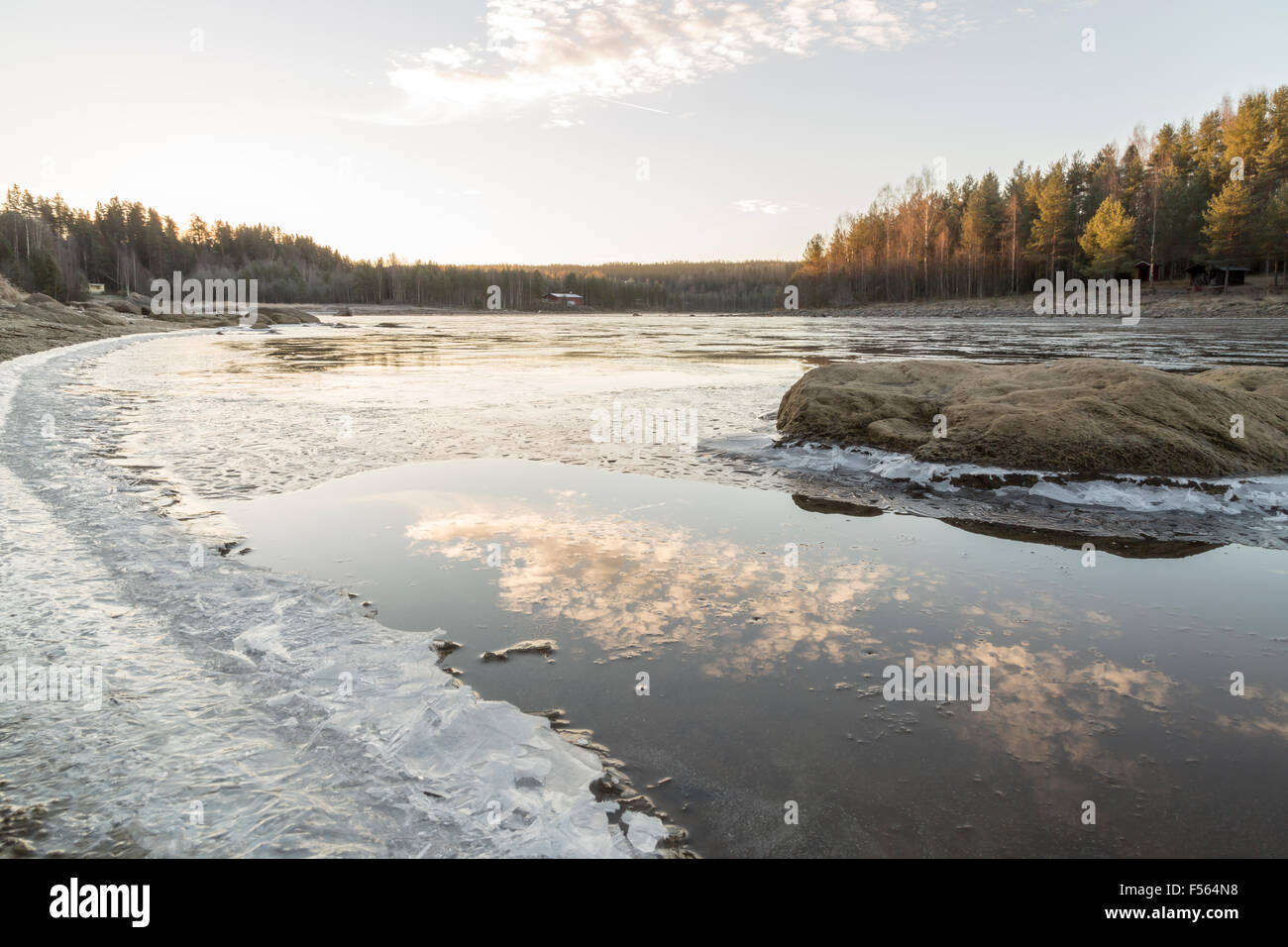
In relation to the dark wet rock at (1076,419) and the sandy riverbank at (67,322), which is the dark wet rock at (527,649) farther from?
the sandy riverbank at (67,322)

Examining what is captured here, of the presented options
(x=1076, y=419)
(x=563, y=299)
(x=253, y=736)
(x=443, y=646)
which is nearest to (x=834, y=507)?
(x=1076, y=419)

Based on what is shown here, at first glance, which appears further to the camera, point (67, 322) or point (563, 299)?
point (563, 299)

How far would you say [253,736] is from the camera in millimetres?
2783

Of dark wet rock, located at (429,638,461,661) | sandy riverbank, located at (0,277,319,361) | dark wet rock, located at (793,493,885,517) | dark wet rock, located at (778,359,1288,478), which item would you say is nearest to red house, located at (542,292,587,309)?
sandy riverbank, located at (0,277,319,361)

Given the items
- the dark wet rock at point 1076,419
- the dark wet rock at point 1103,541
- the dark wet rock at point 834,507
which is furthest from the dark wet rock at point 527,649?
the dark wet rock at point 1076,419

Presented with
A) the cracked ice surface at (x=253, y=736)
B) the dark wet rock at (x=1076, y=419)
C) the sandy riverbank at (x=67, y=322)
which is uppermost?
the sandy riverbank at (x=67, y=322)

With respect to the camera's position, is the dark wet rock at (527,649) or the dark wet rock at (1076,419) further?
the dark wet rock at (1076,419)

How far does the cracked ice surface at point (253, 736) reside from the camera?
7.42 ft

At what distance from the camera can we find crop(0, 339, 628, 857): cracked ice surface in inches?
89.0

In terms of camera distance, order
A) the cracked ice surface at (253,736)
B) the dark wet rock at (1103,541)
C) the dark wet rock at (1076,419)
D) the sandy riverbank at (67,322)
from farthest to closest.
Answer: the sandy riverbank at (67,322), the dark wet rock at (1076,419), the dark wet rock at (1103,541), the cracked ice surface at (253,736)

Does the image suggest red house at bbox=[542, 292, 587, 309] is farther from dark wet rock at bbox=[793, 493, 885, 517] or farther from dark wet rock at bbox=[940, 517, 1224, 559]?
dark wet rock at bbox=[940, 517, 1224, 559]

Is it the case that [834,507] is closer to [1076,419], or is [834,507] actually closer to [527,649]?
[1076,419]
